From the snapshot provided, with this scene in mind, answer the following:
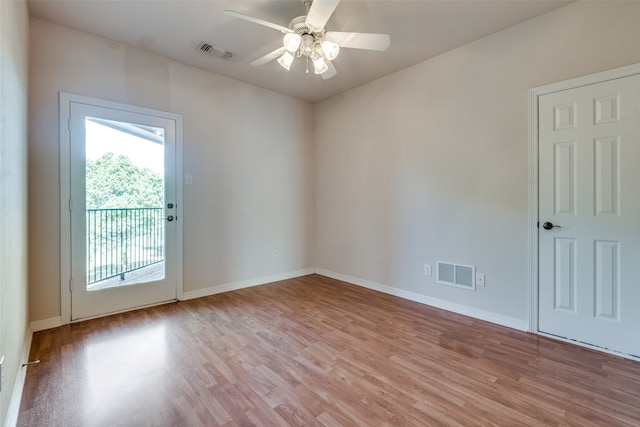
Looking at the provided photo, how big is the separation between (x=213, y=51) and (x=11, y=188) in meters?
2.22

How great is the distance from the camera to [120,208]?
299 centimetres

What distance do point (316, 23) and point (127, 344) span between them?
2888 mm

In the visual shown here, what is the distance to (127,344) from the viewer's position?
7.75ft

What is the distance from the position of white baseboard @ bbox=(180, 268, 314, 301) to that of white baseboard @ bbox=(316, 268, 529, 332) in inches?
27.2

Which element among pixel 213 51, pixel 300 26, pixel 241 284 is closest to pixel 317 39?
pixel 300 26

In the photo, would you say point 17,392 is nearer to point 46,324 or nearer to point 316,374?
point 46,324

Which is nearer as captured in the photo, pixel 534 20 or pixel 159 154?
pixel 534 20

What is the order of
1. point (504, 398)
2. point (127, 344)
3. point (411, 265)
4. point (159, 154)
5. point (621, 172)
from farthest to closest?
point (411, 265), point (159, 154), point (127, 344), point (621, 172), point (504, 398)

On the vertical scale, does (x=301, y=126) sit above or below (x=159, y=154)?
above

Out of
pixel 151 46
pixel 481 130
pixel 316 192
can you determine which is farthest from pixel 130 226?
pixel 481 130

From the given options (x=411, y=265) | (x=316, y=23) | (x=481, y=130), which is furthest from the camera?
(x=411, y=265)

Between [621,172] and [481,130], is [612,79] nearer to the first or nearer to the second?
[621,172]

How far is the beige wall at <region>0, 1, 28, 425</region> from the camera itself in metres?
1.40

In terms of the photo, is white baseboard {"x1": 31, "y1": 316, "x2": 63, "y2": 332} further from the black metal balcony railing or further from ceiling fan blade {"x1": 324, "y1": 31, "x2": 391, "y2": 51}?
ceiling fan blade {"x1": 324, "y1": 31, "x2": 391, "y2": 51}
